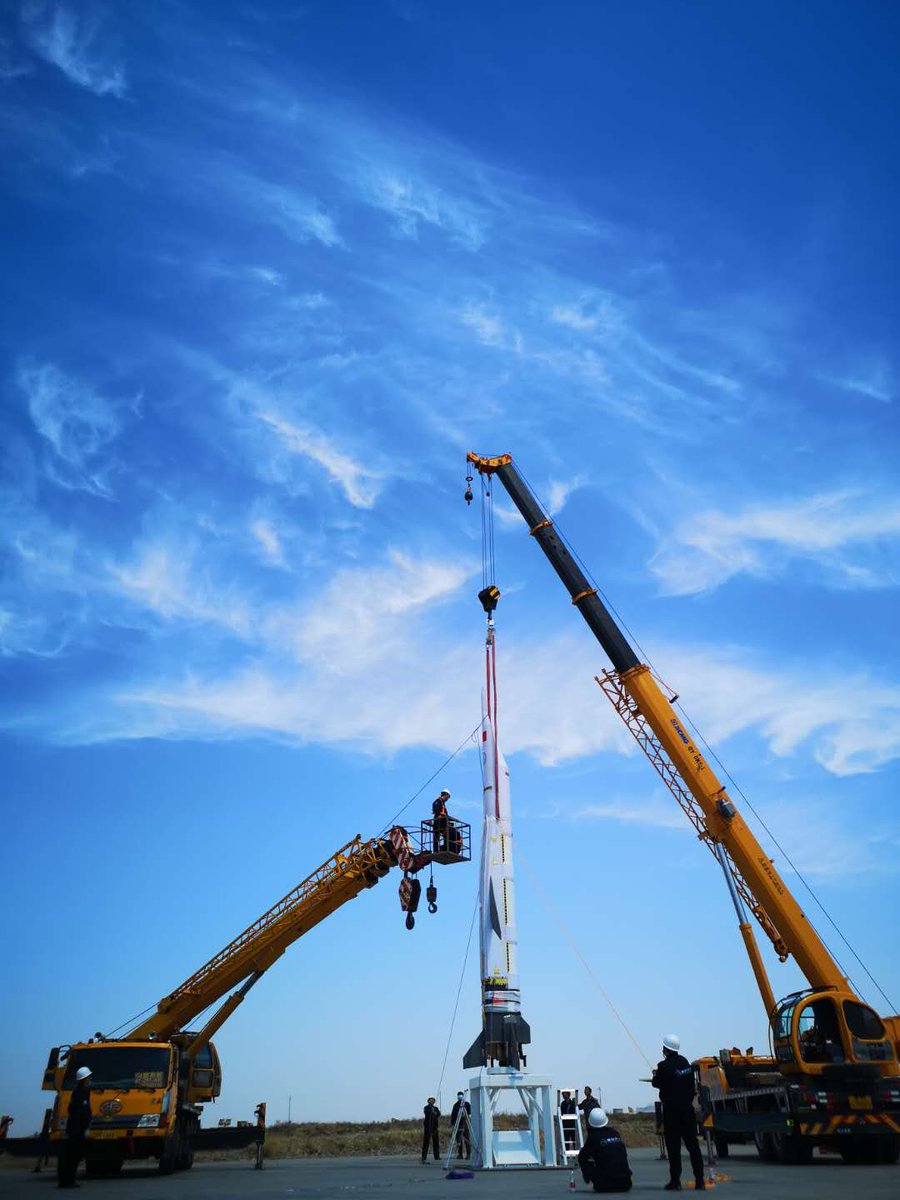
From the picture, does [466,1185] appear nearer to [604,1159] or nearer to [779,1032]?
[604,1159]

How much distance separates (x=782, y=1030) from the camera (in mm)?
21250

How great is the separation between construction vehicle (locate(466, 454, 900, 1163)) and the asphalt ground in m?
0.82

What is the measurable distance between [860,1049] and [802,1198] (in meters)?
11.0

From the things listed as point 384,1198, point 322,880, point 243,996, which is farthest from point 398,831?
point 384,1198

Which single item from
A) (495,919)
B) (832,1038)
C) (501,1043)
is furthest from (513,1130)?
(832,1038)

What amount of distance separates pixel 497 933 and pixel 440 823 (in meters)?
3.82

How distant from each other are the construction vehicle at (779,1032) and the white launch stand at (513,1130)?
12.3ft

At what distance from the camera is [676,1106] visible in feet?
42.4

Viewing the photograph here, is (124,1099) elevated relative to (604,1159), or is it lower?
elevated

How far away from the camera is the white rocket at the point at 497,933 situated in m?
24.2

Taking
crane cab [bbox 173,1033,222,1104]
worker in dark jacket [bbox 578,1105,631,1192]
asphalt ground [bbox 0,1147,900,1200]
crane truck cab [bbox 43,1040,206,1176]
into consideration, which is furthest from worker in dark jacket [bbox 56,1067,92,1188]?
crane cab [bbox 173,1033,222,1104]

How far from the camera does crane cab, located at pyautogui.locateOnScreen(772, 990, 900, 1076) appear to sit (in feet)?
66.2

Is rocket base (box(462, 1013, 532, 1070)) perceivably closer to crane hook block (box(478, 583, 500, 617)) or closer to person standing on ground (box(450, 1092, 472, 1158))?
person standing on ground (box(450, 1092, 472, 1158))

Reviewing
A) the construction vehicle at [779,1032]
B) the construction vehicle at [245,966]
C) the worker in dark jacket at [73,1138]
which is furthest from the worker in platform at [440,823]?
the worker in dark jacket at [73,1138]
